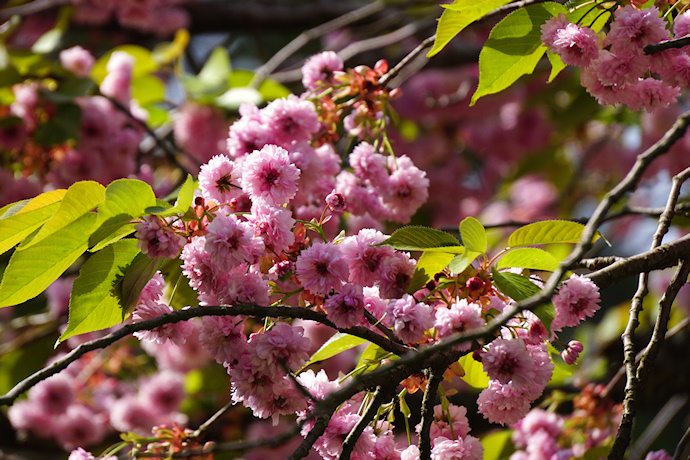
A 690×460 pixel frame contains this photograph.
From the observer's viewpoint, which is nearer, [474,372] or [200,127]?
[474,372]

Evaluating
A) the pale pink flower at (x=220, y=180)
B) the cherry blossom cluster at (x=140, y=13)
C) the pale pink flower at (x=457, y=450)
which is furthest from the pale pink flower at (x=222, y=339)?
the cherry blossom cluster at (x=140, y=13)

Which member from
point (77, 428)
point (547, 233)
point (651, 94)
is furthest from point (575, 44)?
point (77, 428)

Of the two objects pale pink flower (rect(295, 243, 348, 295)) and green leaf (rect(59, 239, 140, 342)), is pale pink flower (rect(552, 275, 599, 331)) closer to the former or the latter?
pale pink flower (rect(295, 243, 348, 295))

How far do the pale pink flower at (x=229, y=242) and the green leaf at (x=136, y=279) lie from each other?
0.12 meters

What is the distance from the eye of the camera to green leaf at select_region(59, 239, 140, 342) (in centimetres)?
91

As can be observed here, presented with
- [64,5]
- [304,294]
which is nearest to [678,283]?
[304,294]

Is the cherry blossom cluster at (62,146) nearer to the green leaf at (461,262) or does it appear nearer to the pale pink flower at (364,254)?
the pale pink flower at (364,254)

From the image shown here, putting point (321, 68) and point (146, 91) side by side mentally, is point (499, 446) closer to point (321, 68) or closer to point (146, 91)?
point (321, 68)

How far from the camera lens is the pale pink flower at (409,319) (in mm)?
835

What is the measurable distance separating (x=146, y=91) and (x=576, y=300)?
2172 mm

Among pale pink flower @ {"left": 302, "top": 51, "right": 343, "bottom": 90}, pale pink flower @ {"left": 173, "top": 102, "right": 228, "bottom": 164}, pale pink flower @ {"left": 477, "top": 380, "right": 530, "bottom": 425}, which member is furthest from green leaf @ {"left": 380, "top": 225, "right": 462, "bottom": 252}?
pale pink flower @ {"left": 173, "top": 102, "right": 228, "bottom": 164}

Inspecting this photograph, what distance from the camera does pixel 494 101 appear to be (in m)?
3.21

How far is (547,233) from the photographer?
0.93m

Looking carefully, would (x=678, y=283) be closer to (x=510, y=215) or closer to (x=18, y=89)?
(x=18, y=89)
